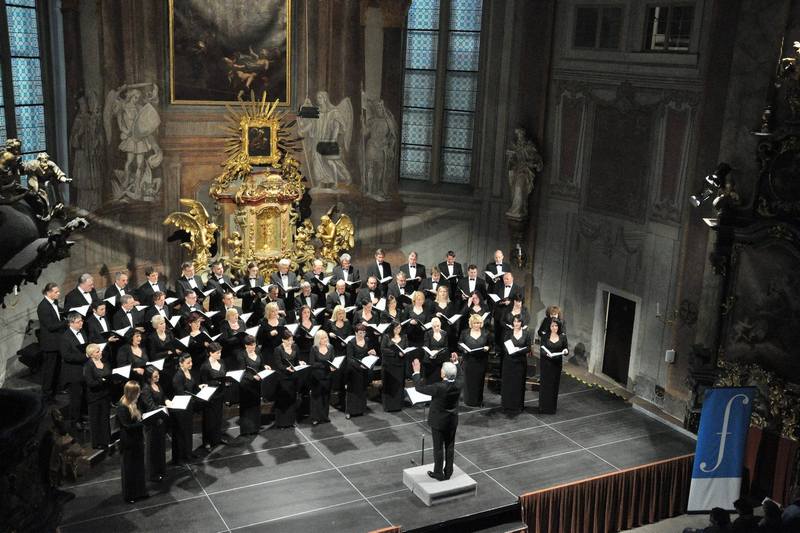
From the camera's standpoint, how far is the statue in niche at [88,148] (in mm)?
15648

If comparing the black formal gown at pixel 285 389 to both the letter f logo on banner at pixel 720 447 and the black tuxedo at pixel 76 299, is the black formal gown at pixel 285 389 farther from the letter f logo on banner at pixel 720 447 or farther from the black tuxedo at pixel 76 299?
the letter f logo on banner at pixel 720 447

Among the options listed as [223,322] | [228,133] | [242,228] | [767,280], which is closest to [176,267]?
[242,228]

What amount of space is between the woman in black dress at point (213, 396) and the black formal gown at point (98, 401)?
1.32m

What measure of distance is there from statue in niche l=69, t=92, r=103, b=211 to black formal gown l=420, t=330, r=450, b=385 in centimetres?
Result: 666

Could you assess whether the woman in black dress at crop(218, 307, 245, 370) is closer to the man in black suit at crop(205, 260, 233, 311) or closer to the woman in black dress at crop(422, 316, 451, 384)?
the man in black suit at crop(205, 260, 233, 311)

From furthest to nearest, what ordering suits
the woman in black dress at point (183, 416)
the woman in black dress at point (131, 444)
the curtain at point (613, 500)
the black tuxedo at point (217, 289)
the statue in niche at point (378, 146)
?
the statue in niche at point (378, 146) → the black tuxedo at point (217, 289) → the woman in black dress at point (183, 416) → the curtain at point (613, 500) → the woman in black dress at point (131, 444)

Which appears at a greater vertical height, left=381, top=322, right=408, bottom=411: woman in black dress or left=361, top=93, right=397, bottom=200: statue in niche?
left=361, top=93, right=397, bottom=200: statue in niche

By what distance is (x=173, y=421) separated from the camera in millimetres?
12164

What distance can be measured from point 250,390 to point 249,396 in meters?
0.11

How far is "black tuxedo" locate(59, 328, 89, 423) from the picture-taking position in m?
12.7

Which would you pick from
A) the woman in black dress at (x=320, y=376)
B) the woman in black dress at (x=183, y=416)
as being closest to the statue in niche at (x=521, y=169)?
the woman in black dress at (x=320, y=376)

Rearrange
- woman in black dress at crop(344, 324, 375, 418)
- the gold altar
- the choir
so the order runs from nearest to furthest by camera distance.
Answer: the choir, woman in black dress at crop(344, 324, 375, 418), the gold altar

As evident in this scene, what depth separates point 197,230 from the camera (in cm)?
1700

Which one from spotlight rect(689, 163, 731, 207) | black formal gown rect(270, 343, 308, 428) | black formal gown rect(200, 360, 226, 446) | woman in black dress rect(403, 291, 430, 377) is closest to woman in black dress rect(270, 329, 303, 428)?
black formal gown rect(270, 343, 308, 428)
